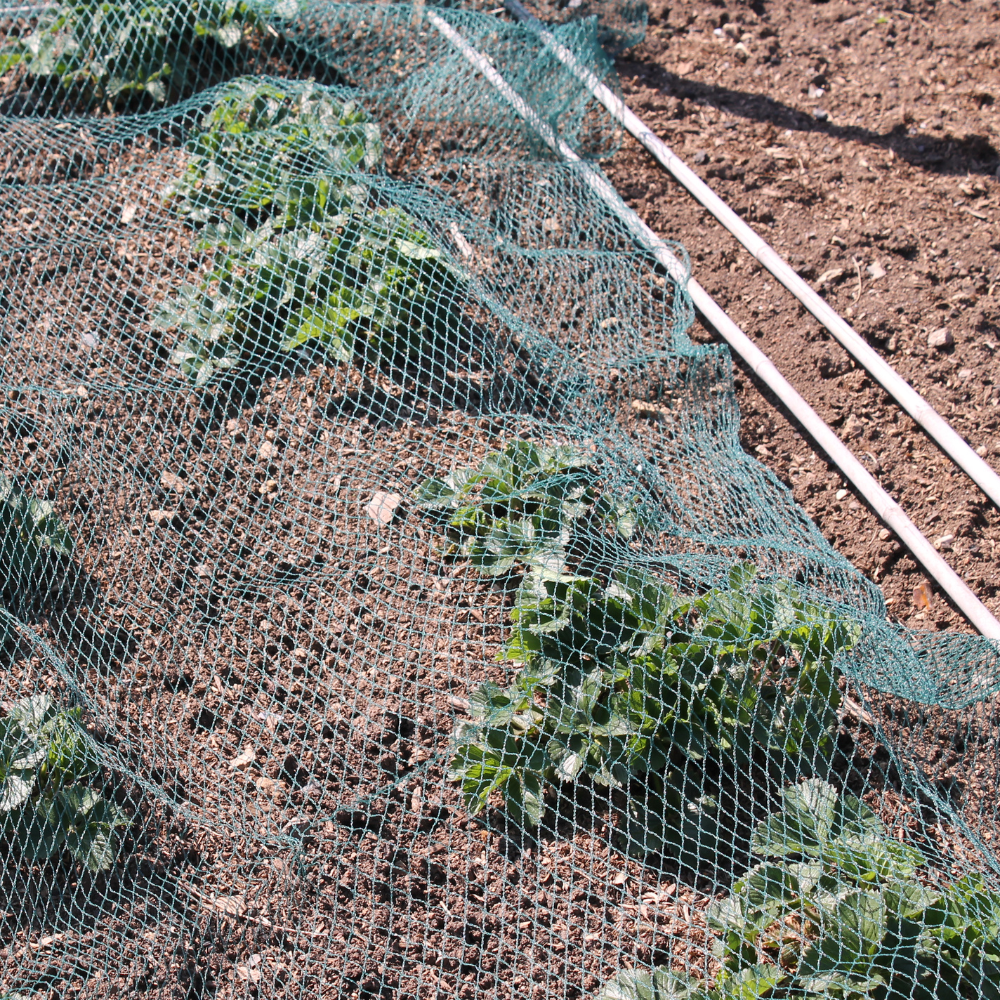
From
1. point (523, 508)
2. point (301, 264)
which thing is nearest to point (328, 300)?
point (301, 264)

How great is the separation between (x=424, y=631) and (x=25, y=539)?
1.40 metres

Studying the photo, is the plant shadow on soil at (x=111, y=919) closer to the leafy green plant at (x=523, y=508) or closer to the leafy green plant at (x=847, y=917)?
the leafy green plant at (x=523, y=508)

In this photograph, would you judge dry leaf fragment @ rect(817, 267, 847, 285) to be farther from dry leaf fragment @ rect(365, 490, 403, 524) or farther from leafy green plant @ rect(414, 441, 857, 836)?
dry leaf fragment @ rect(365, 490, 403, 524)

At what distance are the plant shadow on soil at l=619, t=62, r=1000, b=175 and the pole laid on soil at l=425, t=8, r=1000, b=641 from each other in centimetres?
90

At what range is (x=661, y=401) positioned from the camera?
10.7ft

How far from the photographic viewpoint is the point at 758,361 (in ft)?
10.8

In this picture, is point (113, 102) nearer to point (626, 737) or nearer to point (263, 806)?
point (263, 806)

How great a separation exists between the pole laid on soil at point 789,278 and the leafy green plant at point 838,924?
129cm

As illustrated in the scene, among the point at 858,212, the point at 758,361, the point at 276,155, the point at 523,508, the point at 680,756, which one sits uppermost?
the point at 276,155

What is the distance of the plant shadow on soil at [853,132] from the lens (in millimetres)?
3924

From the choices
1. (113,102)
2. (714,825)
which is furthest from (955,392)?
(113,102)

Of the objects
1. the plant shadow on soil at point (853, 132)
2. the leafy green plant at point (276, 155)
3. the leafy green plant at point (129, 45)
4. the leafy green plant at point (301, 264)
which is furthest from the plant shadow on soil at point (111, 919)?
the plant shadow on soil at point (853, 132)

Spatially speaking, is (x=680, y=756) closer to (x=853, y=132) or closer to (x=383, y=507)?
(x=383, y=507)

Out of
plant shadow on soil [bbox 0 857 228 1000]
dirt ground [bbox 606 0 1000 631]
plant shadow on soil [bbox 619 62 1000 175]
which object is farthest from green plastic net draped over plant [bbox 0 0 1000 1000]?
plant shadow on soil [bbox 619 62 1000 175]
